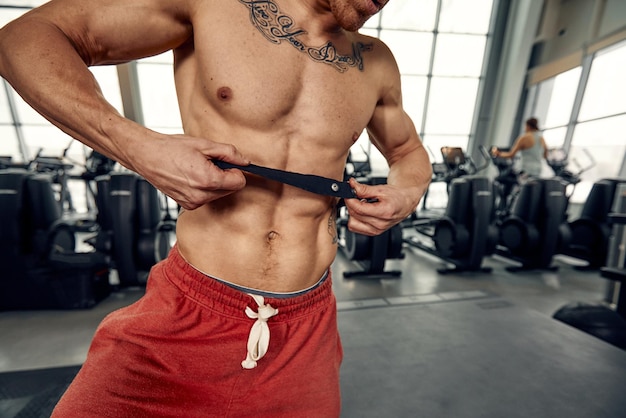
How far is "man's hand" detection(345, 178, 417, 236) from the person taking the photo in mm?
802

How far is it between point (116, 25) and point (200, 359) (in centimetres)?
78

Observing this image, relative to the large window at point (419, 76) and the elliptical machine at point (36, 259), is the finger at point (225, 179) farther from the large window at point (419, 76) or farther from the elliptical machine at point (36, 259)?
the large window at point (419, 76)

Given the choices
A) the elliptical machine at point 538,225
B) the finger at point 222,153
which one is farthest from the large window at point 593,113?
the finger at point 222,153

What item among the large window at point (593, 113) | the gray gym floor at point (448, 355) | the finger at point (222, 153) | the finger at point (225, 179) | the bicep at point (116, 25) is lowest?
the gray gym floor at point (448, 355)

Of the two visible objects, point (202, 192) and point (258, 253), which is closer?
point (202, 192)

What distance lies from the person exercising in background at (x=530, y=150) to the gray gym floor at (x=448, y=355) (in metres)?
2.37

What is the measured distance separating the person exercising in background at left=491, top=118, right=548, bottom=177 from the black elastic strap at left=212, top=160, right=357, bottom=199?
14.4 feet

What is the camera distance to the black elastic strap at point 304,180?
603 mm

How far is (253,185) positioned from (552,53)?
8709 mm

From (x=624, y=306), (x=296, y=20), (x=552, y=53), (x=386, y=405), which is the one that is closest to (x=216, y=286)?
(x=296, y=20)

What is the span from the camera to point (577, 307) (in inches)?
81.0

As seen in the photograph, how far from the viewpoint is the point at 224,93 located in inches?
28.6

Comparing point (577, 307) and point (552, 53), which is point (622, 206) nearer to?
point (577, 307)

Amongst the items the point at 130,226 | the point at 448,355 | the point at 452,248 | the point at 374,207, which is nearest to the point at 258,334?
the point at 374,207
